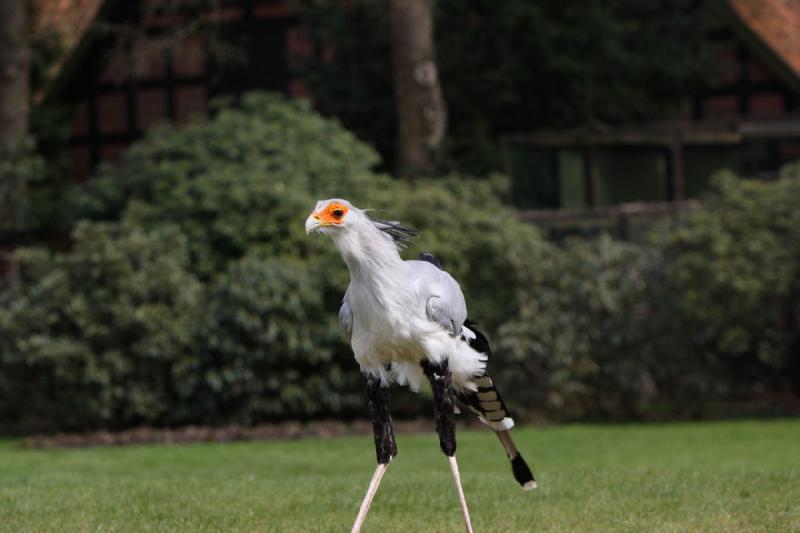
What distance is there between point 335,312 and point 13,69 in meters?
6.93

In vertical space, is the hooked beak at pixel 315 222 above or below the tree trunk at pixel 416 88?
below

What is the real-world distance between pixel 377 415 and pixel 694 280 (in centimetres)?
833

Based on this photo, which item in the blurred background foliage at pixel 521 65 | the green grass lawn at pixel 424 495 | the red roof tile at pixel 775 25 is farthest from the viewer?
the blurred background foliage at pixel 521 65

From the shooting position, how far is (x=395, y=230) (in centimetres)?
670

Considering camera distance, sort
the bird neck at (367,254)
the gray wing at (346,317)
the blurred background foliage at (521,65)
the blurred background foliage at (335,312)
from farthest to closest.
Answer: the blurred background foliage at (521,65) → the blurred background foliage at (335,312) → the gray wing at (346,317) → the bird neck at (367,254)

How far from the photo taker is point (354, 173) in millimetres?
15938

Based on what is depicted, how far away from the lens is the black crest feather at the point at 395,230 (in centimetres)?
663

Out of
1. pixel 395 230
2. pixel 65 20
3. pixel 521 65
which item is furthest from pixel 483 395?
pixel 65 20

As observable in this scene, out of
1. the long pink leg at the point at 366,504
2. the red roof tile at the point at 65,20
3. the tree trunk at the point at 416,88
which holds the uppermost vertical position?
the red roof tile at the point at 65,20

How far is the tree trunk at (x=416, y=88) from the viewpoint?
18.2 metres

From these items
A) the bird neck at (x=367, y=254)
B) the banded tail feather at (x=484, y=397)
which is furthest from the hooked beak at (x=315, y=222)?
the banded tail feather at (x=484, y=397)

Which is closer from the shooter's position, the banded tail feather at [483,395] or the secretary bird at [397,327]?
the secretary bird at [397,327]

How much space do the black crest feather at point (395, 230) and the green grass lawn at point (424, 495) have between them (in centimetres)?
163

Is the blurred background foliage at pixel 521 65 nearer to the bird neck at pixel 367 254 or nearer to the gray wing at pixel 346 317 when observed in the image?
the gray wing at pixel 346 317
